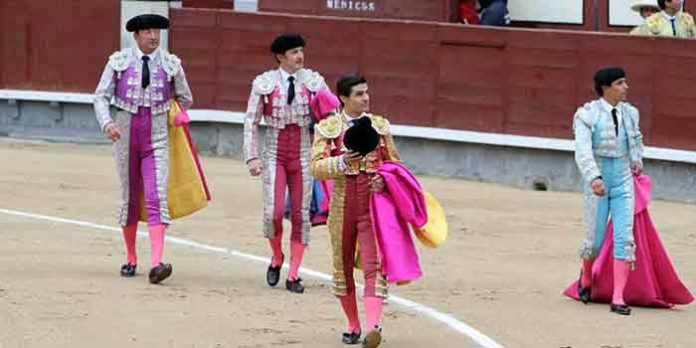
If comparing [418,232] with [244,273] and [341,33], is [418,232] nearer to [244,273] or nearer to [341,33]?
[244,273]

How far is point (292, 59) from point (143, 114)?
0.89 metres

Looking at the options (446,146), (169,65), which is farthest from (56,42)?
(169,65)

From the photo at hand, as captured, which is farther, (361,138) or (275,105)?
(275,105)

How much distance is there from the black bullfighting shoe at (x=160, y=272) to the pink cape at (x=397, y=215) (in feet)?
6.68

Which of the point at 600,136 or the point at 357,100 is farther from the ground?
the point at 357,100

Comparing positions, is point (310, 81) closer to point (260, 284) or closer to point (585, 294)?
point (260, 284)

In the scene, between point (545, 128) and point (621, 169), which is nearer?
point (621, 169)

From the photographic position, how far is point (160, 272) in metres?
10.5

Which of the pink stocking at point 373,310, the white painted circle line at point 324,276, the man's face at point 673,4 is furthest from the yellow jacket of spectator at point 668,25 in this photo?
the pink stocking at point 373,310

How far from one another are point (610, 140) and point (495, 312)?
1113 mm

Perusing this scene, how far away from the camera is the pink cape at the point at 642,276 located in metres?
10.4

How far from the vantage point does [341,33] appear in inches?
706

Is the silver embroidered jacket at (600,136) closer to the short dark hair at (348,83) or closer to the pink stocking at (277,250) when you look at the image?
the pink stocking at (277,250)

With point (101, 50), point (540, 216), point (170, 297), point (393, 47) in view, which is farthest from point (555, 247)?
point (101, 50)
